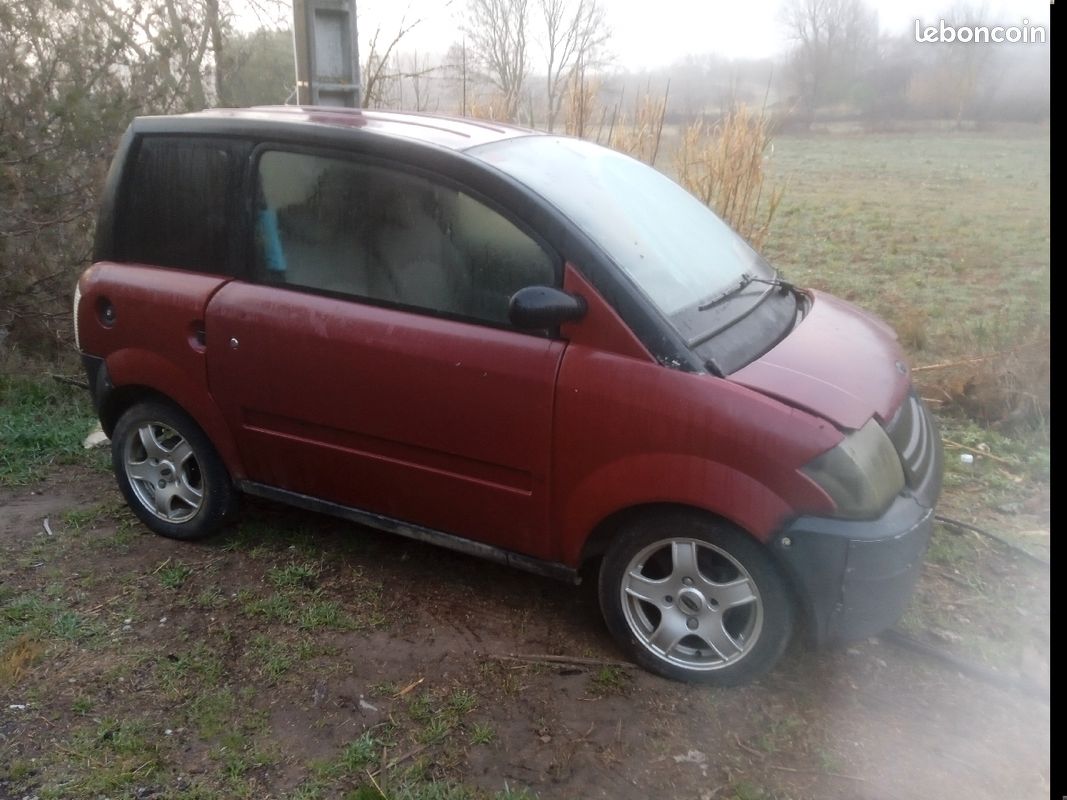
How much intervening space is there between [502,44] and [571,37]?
726 millimetres

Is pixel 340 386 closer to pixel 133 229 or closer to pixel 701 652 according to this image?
pixel 133 229

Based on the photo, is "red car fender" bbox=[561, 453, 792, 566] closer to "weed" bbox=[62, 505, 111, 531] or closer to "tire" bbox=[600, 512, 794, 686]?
"tire" bbox=[600, 512, 794, 686]

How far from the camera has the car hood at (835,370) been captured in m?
2.79

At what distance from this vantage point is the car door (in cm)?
309

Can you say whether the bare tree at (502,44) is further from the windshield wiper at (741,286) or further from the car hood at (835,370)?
the car hood at (835,370)

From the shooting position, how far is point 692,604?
296 centimetres

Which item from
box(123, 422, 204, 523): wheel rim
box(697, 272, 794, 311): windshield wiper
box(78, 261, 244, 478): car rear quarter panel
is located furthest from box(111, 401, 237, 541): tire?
box(697, 272, 794, 311): windshield wiper

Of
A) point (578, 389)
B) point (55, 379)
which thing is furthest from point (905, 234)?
point (55, 379)

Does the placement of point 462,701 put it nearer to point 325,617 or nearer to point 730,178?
point 325,617

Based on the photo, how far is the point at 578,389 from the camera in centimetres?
293

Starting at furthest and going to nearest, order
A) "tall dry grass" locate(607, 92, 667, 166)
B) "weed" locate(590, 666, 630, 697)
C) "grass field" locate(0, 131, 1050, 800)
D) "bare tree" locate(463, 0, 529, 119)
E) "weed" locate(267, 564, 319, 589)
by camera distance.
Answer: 1. "tall dry grass" locate(607, 92, 667, 166)
2. "bare tree" locate(463, 0, 529, 119)
3. "weed" locate(267, 564, 319, 589)
4. "weed" locate(590, 666, 630, 697)
5. "grass field" locate(0, 131, 1050, 800)

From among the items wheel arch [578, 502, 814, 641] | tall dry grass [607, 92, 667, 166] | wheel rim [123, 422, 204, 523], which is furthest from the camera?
tall dry grass [607, 92, 667, 166]

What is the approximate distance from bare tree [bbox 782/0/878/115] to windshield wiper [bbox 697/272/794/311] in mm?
717

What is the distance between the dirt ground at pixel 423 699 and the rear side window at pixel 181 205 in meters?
1.32
